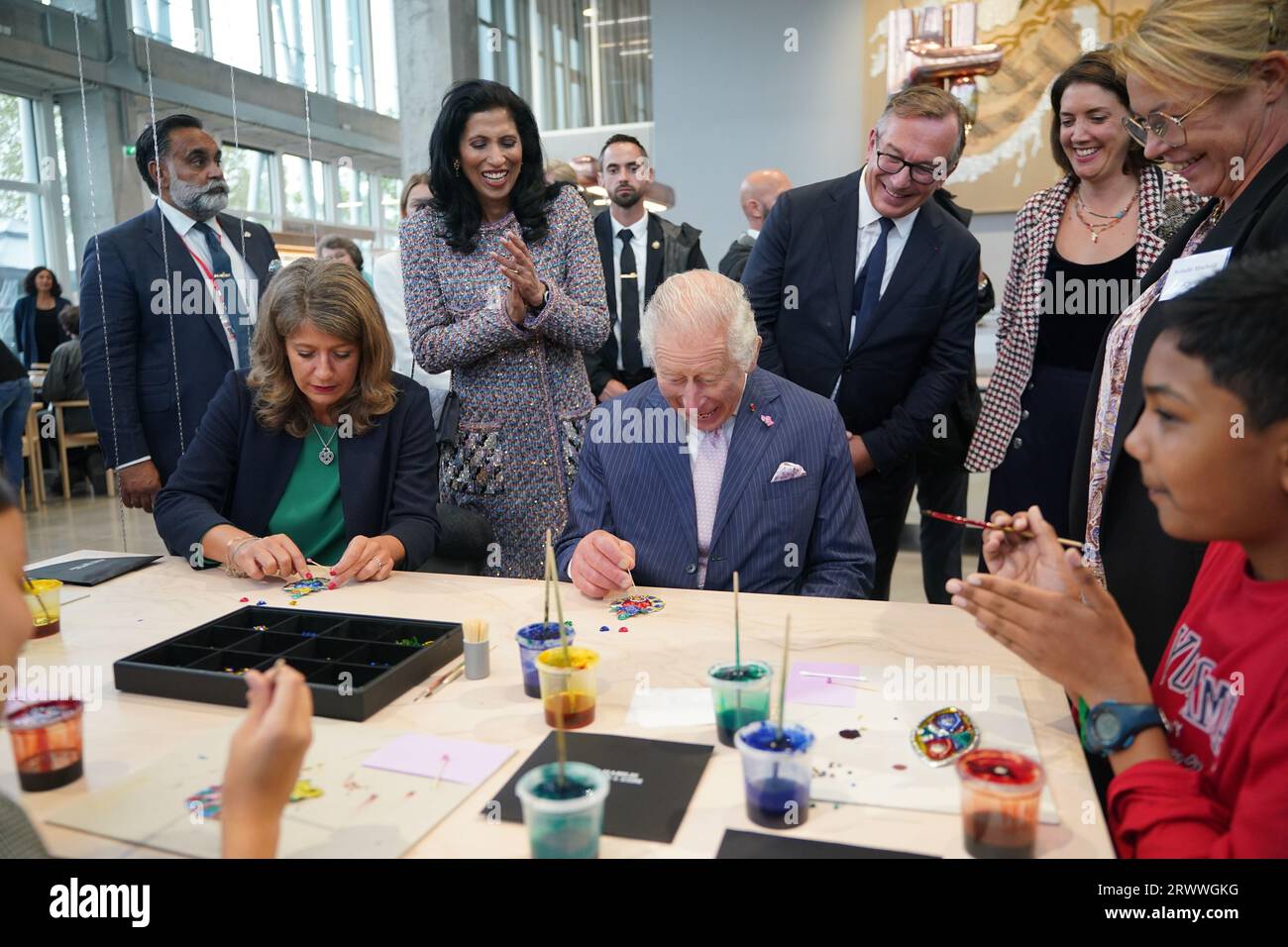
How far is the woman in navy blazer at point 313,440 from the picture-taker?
2129 mm

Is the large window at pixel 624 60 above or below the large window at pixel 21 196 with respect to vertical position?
above

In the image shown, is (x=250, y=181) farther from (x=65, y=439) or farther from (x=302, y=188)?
(x=65, y=439)

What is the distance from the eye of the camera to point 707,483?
2.02m

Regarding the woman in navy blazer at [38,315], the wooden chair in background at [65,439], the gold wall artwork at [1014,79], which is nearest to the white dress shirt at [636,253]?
the woman in navy blazer at [38,315]

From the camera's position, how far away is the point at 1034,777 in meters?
0.94

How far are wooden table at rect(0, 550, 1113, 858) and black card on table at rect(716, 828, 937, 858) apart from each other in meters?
0.02

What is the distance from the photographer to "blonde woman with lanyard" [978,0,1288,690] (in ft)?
4.57

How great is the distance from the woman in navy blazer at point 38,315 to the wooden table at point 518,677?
2.73 meters

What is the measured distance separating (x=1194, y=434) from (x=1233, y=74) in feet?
2.36

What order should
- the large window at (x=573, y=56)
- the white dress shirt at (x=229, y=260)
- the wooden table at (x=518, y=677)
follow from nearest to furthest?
the wooden table at (x=518, y=677) → the white dress shirt at (x=229, y=260) → the large window at (x=573, y=56)

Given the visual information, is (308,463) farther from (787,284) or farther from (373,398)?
(787,284)

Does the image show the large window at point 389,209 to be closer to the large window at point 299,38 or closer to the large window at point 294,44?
the large window at point 299,38

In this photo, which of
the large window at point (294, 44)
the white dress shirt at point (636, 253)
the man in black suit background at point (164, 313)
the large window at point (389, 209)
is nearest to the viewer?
the man in black suit background at point (164, 313)

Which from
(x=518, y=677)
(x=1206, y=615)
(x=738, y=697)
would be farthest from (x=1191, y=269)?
(x=518, y=677)
